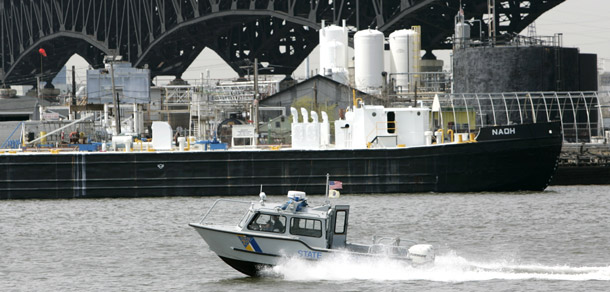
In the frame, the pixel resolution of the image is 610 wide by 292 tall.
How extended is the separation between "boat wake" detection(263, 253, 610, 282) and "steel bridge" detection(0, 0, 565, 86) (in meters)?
54.1

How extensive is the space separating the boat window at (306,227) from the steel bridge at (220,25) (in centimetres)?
5729

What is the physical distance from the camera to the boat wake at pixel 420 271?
33.2 metres

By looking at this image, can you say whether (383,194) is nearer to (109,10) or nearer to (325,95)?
(325,95)

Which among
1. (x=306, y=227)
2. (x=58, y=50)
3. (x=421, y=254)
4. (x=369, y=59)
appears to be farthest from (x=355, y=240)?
(x=58, y=50)

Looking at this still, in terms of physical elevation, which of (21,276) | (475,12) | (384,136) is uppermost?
(475,12)

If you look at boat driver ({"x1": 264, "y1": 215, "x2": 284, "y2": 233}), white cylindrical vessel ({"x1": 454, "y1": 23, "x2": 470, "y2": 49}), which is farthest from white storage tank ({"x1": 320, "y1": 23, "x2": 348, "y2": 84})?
boat driver ({"x1": 264, "y1": 215, "x2": 284, "y2": 233})

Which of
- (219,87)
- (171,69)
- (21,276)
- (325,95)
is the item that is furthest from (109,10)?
(21,276)

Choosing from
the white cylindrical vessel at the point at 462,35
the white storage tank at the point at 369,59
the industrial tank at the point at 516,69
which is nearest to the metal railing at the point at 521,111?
the industrial tank at the point at 516,69

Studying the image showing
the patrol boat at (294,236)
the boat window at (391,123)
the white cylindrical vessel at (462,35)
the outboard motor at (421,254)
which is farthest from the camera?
the white cylindrical vessel at (462,35)

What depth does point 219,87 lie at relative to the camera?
372ft

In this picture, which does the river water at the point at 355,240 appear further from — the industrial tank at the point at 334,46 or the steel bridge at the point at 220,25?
the industrial tank at the point at 334,46

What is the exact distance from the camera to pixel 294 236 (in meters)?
33.2

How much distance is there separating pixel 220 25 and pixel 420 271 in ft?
348

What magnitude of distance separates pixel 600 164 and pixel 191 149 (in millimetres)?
28560
